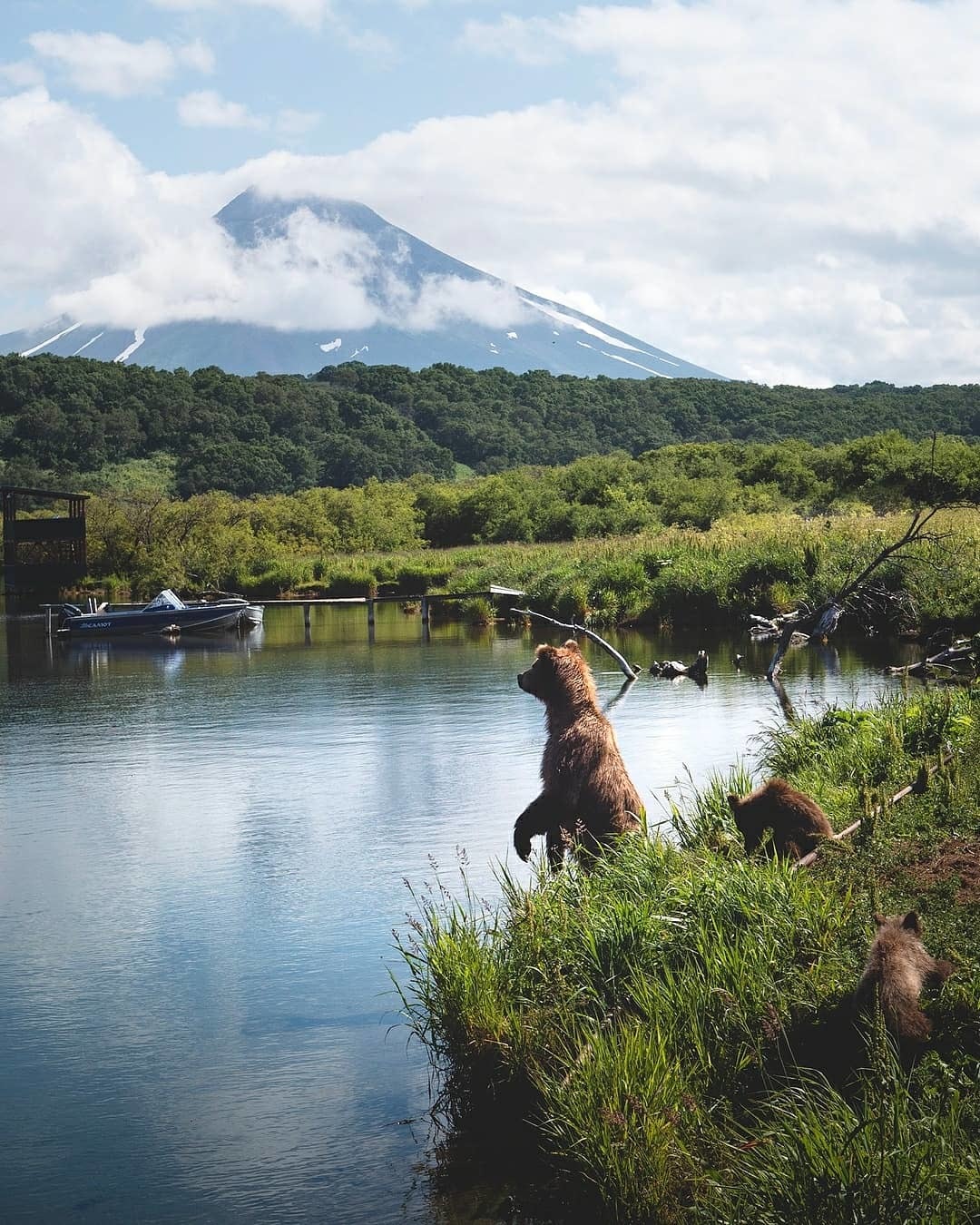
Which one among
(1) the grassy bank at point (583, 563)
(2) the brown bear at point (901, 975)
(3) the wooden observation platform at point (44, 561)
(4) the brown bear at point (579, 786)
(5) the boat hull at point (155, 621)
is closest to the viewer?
(2) the brown bear at point (901, 975)

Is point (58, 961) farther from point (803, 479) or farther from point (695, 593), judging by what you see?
point (803, 479)

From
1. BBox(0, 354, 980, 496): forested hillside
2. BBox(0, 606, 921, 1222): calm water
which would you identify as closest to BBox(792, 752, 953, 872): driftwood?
BBox(0, 606, 921, 1222): calm water

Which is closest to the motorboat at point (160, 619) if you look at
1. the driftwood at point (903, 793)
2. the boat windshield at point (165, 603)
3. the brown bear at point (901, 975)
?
the boat windshield at point (165, 603)

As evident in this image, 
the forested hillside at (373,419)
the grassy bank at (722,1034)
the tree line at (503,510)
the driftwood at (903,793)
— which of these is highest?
the forested hillside at (373,419)

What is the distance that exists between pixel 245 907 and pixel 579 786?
3.42m

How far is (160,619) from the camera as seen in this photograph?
38.5 meters

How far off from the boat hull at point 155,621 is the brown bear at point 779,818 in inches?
1269

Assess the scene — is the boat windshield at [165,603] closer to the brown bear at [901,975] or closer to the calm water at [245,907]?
the calm water at [245,907]

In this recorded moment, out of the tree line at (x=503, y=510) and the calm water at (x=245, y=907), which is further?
the tree line at (x=503, y=510)

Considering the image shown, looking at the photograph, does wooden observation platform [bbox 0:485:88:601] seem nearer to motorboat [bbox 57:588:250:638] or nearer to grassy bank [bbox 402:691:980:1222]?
motorboat [bbox 57:588:250:638]

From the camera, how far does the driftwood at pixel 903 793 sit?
290 inches

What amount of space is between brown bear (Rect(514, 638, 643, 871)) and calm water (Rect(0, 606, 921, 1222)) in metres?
1.38

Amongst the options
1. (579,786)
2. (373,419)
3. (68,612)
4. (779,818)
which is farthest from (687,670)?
(373,419)

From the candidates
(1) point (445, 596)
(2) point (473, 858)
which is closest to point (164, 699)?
(2) point (473, 858)
